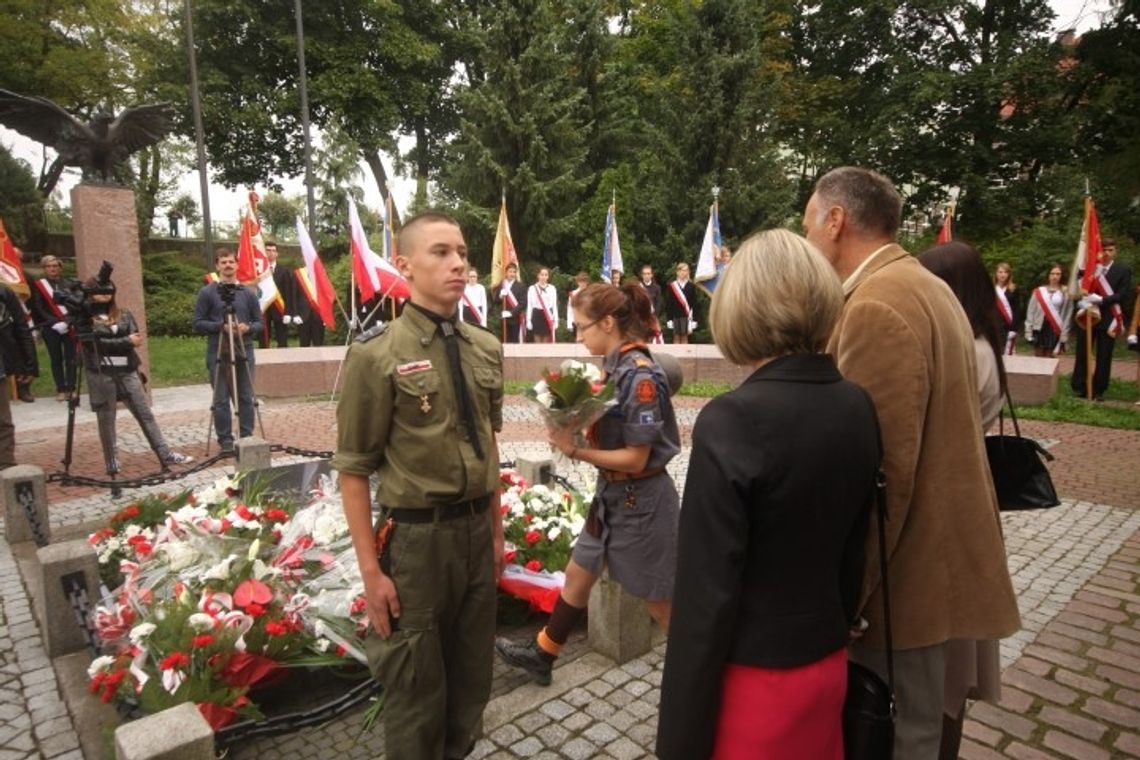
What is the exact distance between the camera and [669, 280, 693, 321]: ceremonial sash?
1664cm

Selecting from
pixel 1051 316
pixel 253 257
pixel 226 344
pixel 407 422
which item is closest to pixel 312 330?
pixel 253 257

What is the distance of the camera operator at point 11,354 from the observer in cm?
762

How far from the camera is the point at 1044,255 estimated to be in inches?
772

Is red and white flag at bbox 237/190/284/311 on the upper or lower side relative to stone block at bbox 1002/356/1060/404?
upper

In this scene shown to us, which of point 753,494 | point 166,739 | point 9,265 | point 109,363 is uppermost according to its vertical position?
point 9,265

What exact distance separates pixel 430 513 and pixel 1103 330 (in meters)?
13.4

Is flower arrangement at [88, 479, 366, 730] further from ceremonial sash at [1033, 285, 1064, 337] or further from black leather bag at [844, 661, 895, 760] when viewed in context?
ceremonial sash at [1033, 285, 1064, 337]

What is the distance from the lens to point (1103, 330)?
11898 millimetres

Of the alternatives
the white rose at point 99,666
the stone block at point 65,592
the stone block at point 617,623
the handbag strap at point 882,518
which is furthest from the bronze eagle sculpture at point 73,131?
the handbag strap at point 882,518

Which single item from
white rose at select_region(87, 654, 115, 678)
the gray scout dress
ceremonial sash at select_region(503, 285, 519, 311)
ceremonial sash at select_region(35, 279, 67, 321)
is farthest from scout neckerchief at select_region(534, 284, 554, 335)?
white rose at select_region(87, 654, 115, 678)

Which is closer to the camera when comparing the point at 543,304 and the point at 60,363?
the point at 60,363

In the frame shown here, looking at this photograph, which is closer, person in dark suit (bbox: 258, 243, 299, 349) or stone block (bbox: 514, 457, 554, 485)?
stone block (bbox: 514, 457, 554, 485)

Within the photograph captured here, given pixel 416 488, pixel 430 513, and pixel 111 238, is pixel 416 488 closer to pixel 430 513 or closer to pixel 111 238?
pixel 430 513

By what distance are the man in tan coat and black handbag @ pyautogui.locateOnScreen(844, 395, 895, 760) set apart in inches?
4.2
